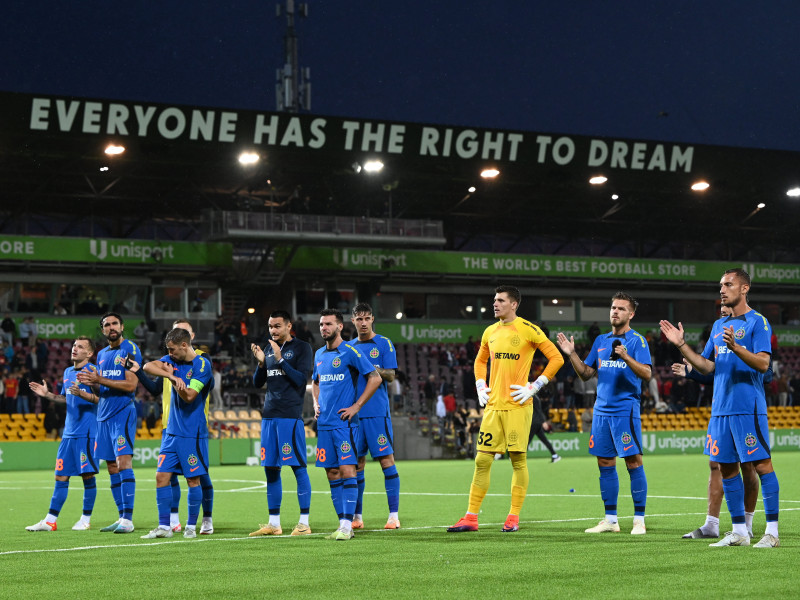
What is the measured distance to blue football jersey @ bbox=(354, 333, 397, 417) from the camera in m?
12.7

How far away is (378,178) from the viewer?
44.5 meters

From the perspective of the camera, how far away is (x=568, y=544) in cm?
984

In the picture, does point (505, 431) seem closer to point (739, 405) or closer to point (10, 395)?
point (739, 405)

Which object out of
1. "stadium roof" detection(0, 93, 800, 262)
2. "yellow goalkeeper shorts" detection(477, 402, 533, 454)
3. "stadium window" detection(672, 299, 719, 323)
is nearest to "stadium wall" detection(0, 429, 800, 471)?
"stadium roof" detection(0, 93, 800, 262)

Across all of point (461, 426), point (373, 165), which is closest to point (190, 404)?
point (461, 426)

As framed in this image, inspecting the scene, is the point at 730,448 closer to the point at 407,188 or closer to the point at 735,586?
the point at 735,586

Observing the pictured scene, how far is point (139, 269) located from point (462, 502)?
1191 inches

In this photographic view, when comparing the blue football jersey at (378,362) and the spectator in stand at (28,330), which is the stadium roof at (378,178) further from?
the blue football jersey at (378,362)

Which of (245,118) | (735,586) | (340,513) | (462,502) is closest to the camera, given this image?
(735,586)

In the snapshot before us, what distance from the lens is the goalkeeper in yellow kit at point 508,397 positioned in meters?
11.2

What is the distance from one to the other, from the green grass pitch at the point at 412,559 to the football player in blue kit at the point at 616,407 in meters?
0.46

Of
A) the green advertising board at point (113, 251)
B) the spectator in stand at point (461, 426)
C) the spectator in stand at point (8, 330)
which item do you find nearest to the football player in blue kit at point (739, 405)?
the spectator in stand at point (461, 426)

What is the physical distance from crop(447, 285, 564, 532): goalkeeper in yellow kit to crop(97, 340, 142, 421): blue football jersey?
4180 millimetres

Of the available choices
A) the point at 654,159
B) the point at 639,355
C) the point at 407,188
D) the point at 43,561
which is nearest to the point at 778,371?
the point at 654,159
